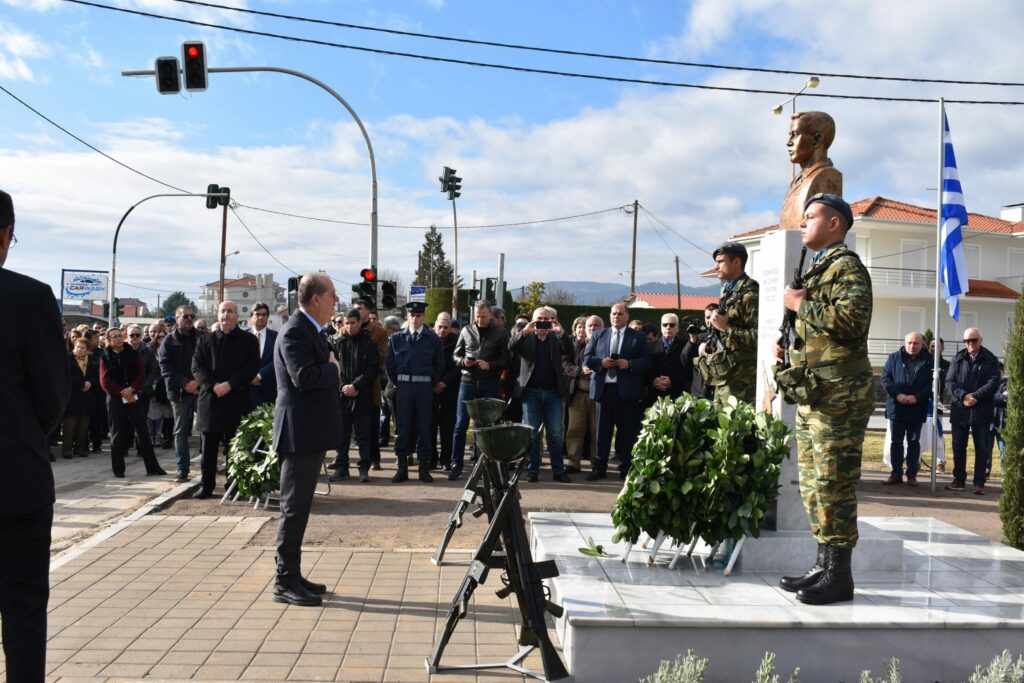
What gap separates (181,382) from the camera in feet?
34.3

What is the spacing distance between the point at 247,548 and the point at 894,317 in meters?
41.9

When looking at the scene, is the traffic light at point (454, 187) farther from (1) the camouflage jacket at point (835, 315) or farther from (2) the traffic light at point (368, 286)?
(1) the camouflage jacket at point (835, 315)

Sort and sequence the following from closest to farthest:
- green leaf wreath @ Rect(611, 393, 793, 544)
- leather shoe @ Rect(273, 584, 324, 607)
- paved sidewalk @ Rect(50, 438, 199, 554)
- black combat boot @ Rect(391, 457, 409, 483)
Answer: green leaf wreath @ Rect(611, 393, 793, 544) → leather shoe @ Rect(273, 584, 324, 607) → paved sidewalk @ Rect(50, 438, 199, 554) → black combat boot @ Rect(391, 457, 409, 483)

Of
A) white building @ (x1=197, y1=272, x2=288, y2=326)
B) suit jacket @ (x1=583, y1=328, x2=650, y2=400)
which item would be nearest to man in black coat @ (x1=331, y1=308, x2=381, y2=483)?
suit jacket @ (x1=583, y1=328, x2=650, y2=400)

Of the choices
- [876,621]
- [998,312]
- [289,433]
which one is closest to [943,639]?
[876,621]

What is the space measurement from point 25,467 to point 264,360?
26.7 feet

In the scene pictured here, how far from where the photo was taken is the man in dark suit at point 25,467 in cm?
324

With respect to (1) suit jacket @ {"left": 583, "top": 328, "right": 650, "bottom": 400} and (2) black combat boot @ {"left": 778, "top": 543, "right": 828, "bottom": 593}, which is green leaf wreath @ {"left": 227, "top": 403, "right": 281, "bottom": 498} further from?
(2) black combat boot @ {"left": 778, "top": 543, "right": 828, "bottom": 593}

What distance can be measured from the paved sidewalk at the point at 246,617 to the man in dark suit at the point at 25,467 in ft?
3.78

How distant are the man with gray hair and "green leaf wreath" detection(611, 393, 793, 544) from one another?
530cm

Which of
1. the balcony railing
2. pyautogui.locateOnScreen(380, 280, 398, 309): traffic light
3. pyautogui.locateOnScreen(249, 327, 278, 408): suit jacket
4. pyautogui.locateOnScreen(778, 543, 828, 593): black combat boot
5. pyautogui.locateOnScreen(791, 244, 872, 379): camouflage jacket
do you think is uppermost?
Answer: the balcony railing

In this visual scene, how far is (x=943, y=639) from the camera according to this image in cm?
440

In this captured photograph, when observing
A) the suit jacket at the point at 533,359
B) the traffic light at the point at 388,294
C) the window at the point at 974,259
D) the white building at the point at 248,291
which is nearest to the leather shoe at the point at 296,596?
the suit jacket at the point at 533,359

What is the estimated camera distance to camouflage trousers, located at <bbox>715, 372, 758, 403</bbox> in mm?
6641
